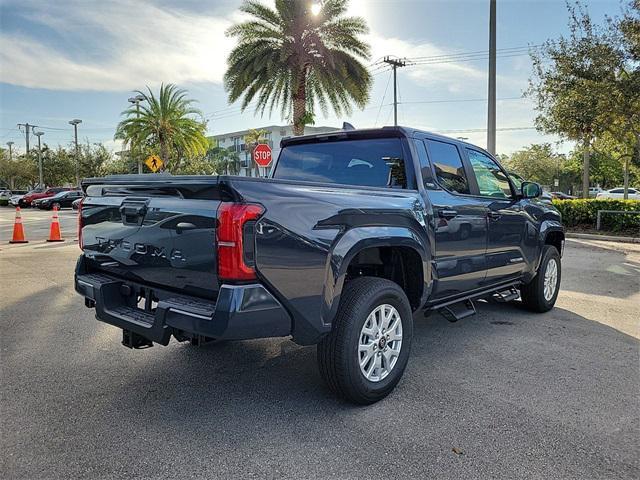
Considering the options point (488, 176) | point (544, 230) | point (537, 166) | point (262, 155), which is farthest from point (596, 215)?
point (537, 166)

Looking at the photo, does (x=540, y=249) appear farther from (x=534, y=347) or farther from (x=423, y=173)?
(x=423, y=173)

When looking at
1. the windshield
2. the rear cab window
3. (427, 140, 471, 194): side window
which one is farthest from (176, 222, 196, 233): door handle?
the windshield

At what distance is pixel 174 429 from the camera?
2936 mm

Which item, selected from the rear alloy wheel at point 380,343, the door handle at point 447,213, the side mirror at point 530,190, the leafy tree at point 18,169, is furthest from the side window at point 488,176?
the leafy tree at point 18,169

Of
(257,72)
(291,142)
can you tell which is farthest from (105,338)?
(257,72)

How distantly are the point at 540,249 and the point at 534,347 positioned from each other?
148 centimetres

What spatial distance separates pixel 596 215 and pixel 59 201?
31.7 m

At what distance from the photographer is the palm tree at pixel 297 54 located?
1748 centimetres

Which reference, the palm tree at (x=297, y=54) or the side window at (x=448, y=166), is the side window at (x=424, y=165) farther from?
the palm tree at (x=297, y=54)

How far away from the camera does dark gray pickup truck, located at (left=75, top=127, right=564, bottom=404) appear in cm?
263

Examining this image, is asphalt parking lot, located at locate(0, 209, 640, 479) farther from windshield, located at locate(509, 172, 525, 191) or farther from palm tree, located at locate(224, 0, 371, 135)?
palm tree, located at locate(224, 0, 371, 135)

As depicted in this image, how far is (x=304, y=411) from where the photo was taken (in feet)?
10.4

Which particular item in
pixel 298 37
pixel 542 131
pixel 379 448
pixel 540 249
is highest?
pixel 298 37

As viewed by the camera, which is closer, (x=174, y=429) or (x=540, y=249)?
(x=174, y=429)
